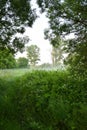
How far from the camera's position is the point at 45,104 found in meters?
11.1

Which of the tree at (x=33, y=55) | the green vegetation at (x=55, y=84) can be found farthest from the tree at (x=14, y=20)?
the tree at (x=33, y=55)

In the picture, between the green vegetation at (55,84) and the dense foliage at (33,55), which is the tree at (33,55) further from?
the green vegetation at (55,84)

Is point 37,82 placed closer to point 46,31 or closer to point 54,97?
point 54,97

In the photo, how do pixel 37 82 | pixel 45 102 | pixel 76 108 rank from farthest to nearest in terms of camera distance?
pixel 37 82
pixel 45 102
pixel 76 108

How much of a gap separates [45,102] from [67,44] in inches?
119

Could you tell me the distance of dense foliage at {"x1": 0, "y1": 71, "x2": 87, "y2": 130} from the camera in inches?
A: 343

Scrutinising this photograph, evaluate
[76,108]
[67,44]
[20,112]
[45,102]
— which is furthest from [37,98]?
[67,44]

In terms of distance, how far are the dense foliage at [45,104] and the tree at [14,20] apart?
2.43 metres

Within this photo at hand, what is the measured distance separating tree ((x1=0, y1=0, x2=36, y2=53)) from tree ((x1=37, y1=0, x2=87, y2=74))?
91 centimetres

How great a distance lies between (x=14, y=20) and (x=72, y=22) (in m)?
2.40

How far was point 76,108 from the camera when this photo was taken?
32.4ft

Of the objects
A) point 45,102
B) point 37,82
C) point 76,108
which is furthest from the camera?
point 37,82

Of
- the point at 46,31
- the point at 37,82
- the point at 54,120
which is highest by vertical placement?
the point at 46,31

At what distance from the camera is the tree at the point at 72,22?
8.94 meters
